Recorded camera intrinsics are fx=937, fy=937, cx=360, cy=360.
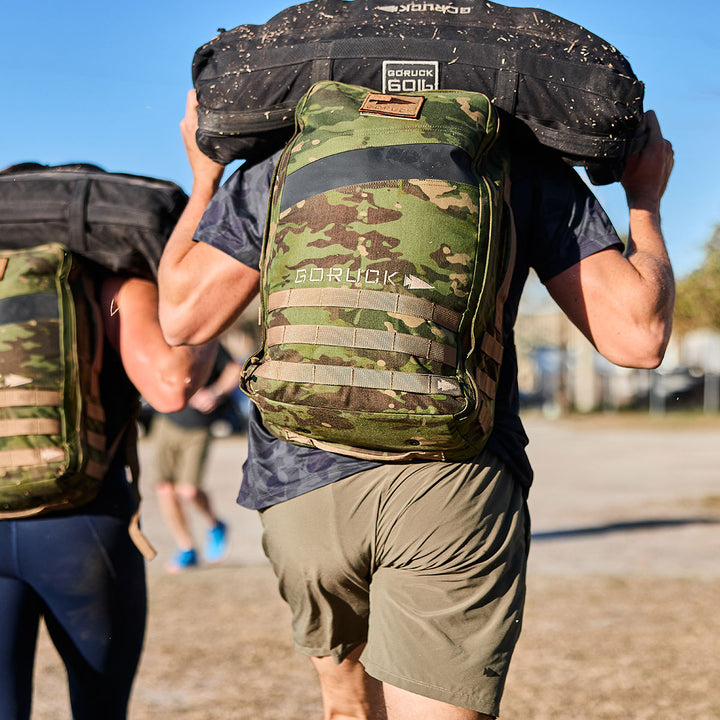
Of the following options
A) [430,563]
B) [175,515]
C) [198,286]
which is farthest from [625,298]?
[175,515]

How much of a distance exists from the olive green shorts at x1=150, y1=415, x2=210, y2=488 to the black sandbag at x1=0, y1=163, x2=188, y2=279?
18.0ft

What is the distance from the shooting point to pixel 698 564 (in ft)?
24.1

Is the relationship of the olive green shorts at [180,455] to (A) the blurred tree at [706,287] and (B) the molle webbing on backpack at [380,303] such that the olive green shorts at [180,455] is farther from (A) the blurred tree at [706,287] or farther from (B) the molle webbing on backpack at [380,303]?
(B) the molle webbing on backpack at [380,303]

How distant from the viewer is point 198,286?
2031 millimetres

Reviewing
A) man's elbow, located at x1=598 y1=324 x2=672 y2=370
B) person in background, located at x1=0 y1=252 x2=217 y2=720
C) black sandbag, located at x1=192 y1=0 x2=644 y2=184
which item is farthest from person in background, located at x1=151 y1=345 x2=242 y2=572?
man's elbow, located at x1=598 y1=324 x2=672 y2=370

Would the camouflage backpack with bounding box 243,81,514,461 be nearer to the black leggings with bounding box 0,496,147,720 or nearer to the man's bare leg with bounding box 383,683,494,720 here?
the man's bare leg with bounding box 383,683,494,720

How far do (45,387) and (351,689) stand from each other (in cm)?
102

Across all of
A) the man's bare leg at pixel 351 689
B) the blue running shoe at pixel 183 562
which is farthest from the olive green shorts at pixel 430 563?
the blue running shoe at pixel 183 562

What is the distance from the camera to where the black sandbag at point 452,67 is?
1881mm

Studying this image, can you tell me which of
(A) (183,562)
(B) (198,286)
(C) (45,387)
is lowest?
(A) (183,562)

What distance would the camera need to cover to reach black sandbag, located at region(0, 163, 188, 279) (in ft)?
7.89

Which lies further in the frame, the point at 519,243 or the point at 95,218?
the point at 95,218

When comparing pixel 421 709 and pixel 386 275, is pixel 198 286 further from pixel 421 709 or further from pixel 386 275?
pixel 421 709

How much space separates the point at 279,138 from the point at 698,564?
250 inches
